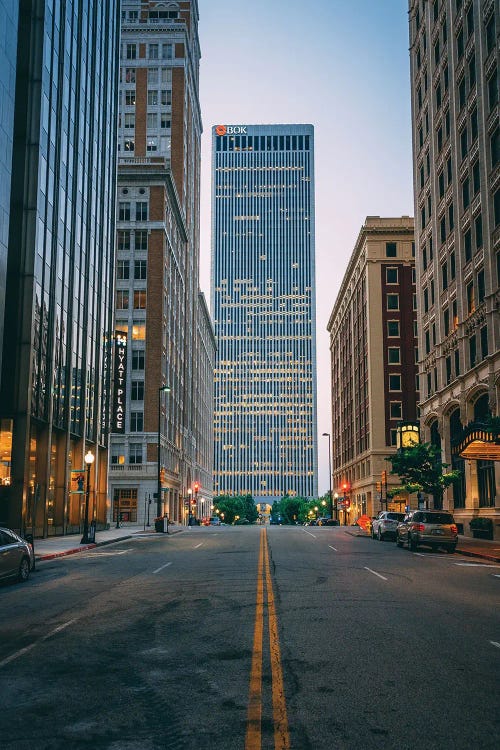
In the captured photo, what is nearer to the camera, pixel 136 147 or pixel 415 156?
pixel 415 156

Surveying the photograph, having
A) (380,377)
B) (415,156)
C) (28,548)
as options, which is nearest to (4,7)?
(28,548)

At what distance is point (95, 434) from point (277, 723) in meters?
43.6

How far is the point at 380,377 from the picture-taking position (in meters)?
81.9

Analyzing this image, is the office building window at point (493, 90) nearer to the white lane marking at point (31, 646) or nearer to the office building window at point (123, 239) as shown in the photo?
the white lane marking at point (31, 646)

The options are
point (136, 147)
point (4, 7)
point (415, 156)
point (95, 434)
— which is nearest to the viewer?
point (4, 7)

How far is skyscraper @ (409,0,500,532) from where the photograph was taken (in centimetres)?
3956

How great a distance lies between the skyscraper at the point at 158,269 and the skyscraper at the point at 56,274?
10273 millimetres

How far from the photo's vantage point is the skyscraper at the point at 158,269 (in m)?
75.0

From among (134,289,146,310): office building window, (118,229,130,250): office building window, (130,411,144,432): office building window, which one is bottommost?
(130,411,144,432): office building window

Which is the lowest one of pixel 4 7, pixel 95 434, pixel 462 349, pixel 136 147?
pixel 95 434

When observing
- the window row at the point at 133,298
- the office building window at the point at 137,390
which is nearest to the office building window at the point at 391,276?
the window row at the point at 133,298

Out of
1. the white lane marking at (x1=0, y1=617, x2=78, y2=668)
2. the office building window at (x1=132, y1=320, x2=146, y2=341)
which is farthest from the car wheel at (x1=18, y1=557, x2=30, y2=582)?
the office building window at (x1=132, y1=320, x2=146, y2=341)

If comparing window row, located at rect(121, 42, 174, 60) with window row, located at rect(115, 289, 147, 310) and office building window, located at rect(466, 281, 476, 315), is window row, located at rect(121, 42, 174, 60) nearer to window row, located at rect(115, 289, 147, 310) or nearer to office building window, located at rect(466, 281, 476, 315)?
window row, located at rect(115, 289, 147, 310)

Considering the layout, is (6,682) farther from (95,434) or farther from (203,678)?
(95,434)
